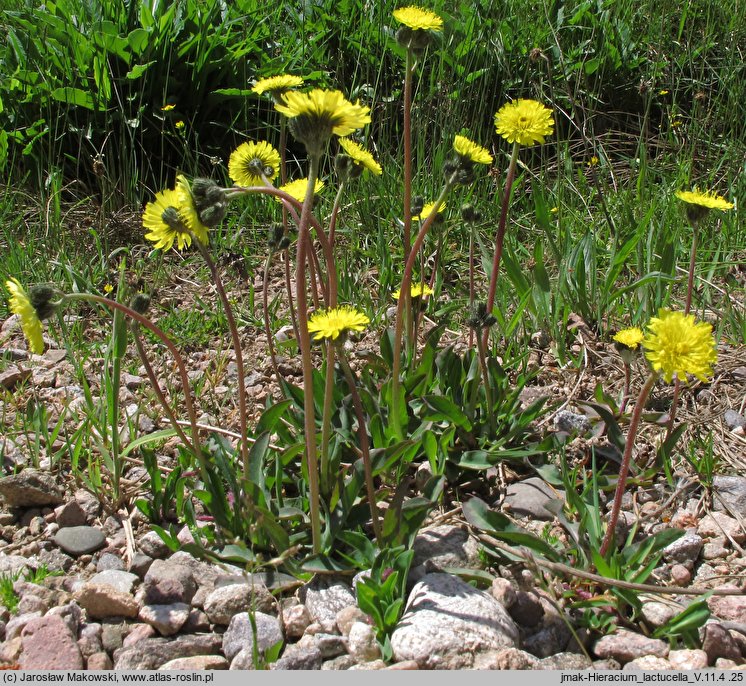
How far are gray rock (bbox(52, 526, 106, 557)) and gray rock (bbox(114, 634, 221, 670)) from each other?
420mm

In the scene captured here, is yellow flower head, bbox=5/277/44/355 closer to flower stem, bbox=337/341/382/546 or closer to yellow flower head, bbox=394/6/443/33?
flower stem, bbox=337/341/382/546

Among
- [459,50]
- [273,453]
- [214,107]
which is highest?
[459,50]

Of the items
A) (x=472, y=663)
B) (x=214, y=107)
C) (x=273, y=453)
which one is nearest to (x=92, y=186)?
(x=214, y=107)

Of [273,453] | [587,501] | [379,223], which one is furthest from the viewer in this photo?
[379,223]

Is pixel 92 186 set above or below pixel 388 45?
below

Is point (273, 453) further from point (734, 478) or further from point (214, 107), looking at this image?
point (214, 107)

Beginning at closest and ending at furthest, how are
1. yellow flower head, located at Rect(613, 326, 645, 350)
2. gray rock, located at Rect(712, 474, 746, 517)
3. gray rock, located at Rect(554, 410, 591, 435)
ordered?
gray rock, located at Rect(712, 474, 746, 517)
yellow flower head, located at Rect(613, 326, 645, 350)
gray rock, located at Rect(554, 410, 591, 435)

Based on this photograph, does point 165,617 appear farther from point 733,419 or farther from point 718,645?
point 733,419

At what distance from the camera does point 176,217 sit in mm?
1790

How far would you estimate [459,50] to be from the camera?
4.27 m

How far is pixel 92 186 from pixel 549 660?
3.37 m

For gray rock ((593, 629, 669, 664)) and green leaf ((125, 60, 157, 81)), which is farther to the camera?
green leaf ((125, 60, 157, 81))


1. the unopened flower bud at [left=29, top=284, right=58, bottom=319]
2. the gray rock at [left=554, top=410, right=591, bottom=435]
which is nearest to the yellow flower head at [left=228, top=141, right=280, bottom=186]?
the unopened flower bud at [left=29, top=284, right=58, bottom=319]

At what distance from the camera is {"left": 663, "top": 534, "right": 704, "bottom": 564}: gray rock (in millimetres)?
1998
